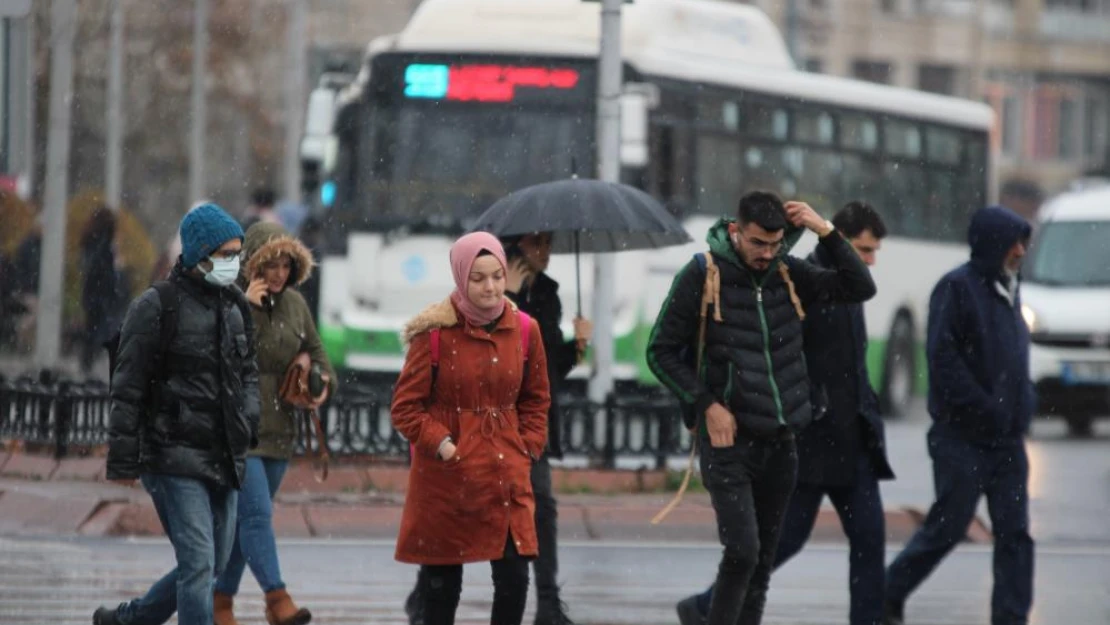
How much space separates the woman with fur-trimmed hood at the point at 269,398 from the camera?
9266 mm

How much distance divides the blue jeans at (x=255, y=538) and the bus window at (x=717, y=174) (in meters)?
12.8

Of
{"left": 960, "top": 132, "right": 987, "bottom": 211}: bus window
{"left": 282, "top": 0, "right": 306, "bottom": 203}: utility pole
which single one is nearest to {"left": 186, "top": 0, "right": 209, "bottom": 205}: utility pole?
{"left": 282, "top": 0, "right": 306, "bottom": 203}: utility pole

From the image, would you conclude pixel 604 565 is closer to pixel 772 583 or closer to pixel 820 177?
pixel 772 583

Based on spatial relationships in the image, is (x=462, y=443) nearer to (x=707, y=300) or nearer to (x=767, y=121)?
(x=707, y=300)

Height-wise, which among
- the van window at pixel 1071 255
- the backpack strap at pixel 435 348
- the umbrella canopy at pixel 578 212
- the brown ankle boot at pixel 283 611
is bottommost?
the brown ankle boot at pixel 283 611

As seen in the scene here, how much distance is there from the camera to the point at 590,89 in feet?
Result: 66.9

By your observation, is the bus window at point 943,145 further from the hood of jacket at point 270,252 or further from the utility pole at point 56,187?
the hood of jacket at point 270,252

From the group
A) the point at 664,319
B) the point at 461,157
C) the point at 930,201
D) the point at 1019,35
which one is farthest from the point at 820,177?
the point at 1019,35

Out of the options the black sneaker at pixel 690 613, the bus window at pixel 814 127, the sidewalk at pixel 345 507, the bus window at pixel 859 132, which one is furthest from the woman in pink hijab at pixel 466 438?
the bus window at pixel 859 132

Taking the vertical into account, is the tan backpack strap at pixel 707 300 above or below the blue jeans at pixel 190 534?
above

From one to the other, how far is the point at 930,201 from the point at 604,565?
1472 centimetres

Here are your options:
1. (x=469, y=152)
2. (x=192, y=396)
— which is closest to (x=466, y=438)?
(x=192, y=396)

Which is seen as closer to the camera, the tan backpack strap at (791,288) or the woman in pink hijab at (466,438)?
the woman in pink hijab at (466,438)

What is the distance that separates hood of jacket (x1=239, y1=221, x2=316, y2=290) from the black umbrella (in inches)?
26.2
